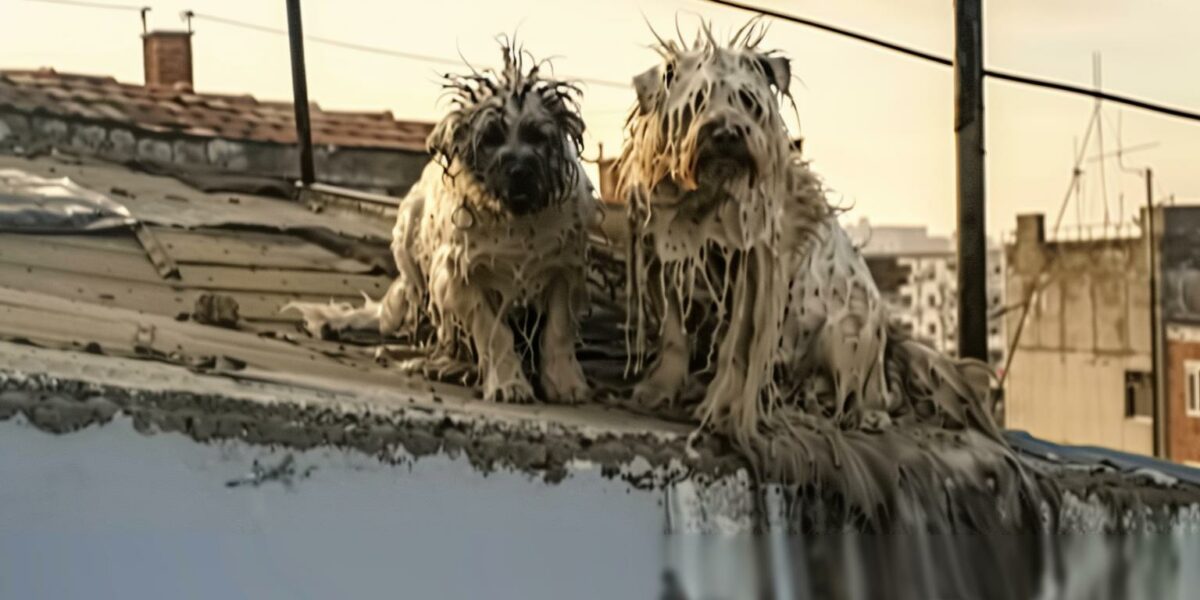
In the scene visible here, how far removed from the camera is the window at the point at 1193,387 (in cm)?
325

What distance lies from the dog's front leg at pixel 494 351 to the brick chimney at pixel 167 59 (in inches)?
32.0

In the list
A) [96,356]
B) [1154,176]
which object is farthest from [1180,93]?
[96,356]

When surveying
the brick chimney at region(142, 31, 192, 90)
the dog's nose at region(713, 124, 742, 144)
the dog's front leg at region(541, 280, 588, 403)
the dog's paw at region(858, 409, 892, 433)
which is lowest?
the dog's paw at region(858, 409, 892, 433)

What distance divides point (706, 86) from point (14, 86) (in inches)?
60.2

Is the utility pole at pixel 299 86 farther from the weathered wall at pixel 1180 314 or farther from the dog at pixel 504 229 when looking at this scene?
the weathered wall at pixel 1180 314

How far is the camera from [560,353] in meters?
3.27

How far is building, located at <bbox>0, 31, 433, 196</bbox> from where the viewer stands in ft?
11.0

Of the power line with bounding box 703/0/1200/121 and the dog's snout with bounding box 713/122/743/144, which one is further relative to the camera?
the power line with bounding box 703/0/1200/121

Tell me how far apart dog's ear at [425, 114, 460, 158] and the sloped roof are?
16 centimetres

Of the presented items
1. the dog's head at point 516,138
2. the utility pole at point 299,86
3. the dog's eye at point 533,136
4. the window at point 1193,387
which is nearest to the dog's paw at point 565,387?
the dog's head at point 516,138

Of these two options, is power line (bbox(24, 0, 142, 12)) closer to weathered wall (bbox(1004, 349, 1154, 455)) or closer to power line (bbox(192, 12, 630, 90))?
power line (bbox(192, 12, 630, 90))

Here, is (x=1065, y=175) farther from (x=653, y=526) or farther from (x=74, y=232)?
(x=74, y=232)

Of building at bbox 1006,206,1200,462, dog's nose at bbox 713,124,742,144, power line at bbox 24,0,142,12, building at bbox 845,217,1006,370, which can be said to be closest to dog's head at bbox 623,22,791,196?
dog's nose at bbox 713,124,742,144

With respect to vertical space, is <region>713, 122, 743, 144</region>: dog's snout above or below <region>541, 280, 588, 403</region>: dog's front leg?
above
